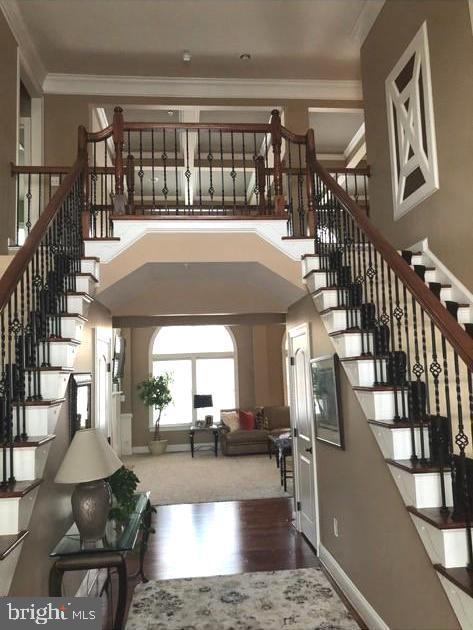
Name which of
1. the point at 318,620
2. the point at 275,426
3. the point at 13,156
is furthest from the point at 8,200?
the point at 275,426

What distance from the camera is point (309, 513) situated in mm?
4965

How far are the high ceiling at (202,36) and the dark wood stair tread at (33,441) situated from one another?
15.3ft

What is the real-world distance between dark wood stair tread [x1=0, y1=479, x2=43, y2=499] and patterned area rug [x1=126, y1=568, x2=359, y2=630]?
171cm

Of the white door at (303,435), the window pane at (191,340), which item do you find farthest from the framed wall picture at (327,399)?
the window pane at (191,340)

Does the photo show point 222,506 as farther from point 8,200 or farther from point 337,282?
point 8,200

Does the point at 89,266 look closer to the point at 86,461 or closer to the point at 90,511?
the point at 86,461

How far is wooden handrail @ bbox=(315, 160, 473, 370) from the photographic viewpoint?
2176 mm

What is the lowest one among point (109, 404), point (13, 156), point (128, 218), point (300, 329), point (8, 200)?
point (109, 404)

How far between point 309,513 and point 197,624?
1.78 metres

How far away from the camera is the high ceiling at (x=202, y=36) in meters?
5.29

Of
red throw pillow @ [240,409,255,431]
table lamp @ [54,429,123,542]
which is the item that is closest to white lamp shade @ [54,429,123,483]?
table lamp @ [54,429,123,542]

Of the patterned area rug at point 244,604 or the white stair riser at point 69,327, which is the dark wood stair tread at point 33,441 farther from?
the patterned area rug at point 244,604

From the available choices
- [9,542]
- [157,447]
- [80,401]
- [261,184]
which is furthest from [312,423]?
[157,447]

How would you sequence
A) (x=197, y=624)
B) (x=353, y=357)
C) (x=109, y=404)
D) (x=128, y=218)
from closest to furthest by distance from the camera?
(x=353, y=357) → (x=197, y=624) → (x=128, y=218) → (x=109, y=404)
